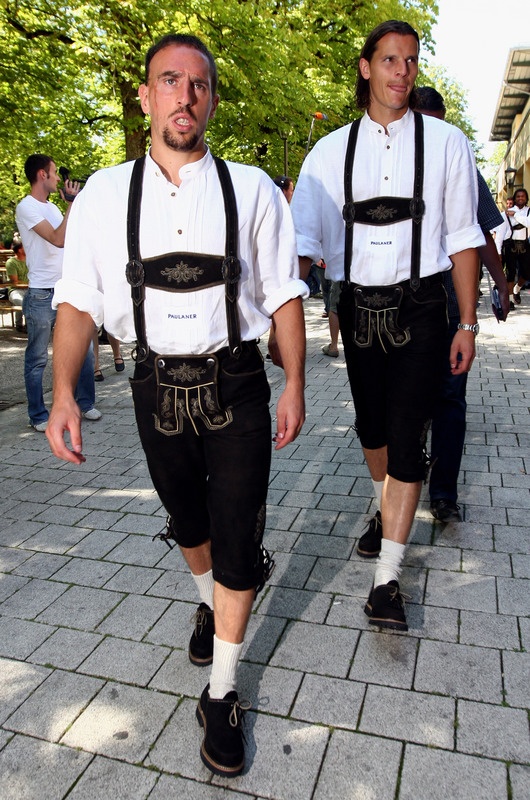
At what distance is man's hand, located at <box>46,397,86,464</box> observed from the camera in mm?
2281

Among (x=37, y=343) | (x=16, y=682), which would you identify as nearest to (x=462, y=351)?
(x=16, y=682)

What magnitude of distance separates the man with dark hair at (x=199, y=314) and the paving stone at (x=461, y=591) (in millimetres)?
1112

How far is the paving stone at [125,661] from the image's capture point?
2768 mm

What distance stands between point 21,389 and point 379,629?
6.09 metres

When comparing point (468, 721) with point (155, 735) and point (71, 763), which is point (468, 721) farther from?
point (71, 763)

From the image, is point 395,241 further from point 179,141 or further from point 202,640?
point 202,640

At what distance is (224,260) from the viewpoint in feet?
7.34

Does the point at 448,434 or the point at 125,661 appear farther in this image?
the point at 448,434

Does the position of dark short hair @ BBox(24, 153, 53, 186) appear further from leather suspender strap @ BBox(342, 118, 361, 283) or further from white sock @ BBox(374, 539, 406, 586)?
white sock @ BBox(374, 539, 406, 586)

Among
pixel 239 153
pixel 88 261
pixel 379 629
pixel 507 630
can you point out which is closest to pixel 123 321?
pixel 88 261

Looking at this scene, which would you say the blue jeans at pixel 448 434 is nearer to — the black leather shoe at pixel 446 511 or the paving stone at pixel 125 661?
the black leather shoe at pixel 446 511

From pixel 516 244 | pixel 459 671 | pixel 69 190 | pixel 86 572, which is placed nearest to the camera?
pixel 459 671

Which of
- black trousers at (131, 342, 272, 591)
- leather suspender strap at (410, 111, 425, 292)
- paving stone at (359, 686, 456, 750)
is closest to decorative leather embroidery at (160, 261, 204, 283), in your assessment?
black trousers at (131, 342, 272, 591)

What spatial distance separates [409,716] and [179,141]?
2.03 metres
